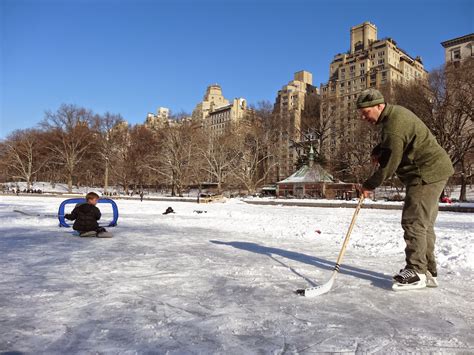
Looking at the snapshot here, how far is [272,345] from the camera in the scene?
2.17 metres

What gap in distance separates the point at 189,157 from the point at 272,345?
47.7 m

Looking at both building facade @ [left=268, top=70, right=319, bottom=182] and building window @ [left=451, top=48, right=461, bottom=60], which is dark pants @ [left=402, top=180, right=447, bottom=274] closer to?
building facade @ [left=268, top=70, right=319, bottom=182]

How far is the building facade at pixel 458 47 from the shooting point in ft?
272

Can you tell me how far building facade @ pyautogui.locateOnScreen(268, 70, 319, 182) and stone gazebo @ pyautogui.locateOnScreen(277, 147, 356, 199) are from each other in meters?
6.58

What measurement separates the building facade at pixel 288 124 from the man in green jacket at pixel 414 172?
4340cm

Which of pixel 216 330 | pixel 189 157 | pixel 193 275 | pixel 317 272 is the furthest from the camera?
pixel 189 157

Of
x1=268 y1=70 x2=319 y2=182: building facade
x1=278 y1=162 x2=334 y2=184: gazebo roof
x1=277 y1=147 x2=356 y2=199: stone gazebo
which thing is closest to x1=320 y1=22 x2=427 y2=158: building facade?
x1=268 y1=70 x2=319 y2=182: building facade

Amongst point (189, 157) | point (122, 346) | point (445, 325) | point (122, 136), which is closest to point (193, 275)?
point (122, 346)

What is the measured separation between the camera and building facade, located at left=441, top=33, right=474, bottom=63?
83000 millimetres

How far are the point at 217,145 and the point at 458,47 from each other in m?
69.5

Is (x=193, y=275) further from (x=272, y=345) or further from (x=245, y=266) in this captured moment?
(x=272, y=345)

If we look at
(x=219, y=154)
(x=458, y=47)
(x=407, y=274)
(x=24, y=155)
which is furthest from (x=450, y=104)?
(x=24, y=155)

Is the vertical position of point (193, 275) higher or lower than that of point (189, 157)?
lower

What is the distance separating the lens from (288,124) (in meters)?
56.8
